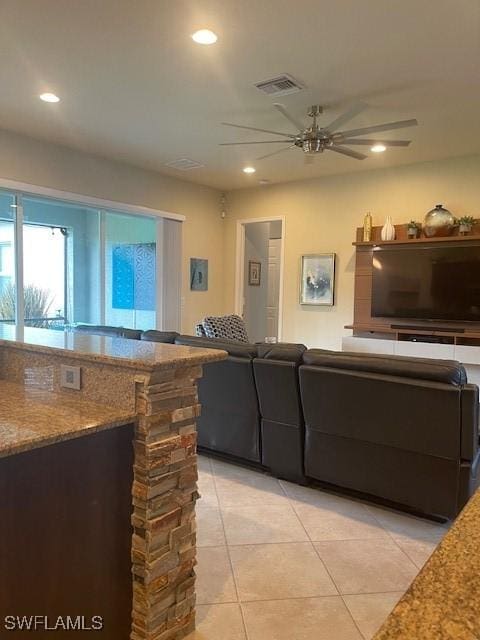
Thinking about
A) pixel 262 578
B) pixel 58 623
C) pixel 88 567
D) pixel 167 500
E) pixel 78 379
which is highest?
pixel 78 379

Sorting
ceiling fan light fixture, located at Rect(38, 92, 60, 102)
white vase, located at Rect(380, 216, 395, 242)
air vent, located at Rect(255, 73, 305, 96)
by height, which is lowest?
white vase, located at Rect(380, 216, 395, 242)

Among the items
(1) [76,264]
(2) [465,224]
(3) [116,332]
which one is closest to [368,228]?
(2) [465,224]

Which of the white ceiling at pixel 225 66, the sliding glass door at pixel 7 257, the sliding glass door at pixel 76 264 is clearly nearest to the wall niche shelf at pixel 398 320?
the white ceiling at pixel 225 66

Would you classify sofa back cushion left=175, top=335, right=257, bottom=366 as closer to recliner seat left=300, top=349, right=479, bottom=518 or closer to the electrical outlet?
recliner seat left=300, top=349, right=479, bottom=518

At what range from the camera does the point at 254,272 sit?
7.36 meters

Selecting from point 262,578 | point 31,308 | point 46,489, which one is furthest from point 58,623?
point 31,308

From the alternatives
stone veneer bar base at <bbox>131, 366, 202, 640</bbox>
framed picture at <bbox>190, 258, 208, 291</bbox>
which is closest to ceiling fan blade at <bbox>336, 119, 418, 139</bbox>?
stone veneer bar base at <bbox>131, 366, 202, 640</bbox>

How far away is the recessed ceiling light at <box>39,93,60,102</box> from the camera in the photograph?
3.66m

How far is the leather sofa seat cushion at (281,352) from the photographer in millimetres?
2859

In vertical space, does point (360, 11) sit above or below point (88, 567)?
above

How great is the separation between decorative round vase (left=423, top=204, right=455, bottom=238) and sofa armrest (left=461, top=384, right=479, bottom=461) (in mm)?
3326

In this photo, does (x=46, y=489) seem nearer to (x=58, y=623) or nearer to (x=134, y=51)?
(x=58, y=623)

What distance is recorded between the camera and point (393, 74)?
128 inches

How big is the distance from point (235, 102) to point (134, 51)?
998 millimetres
